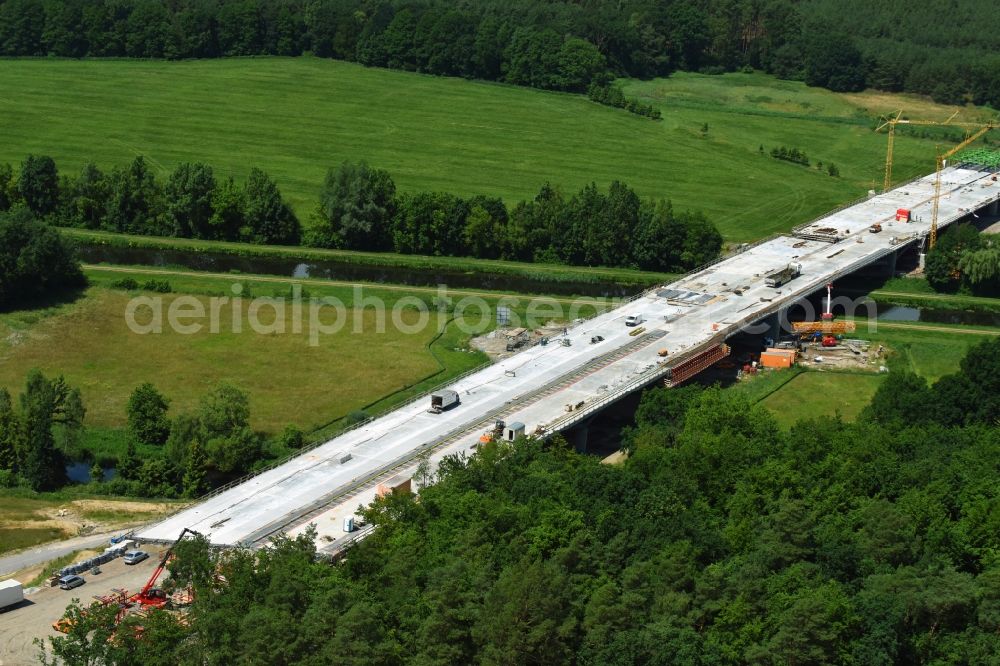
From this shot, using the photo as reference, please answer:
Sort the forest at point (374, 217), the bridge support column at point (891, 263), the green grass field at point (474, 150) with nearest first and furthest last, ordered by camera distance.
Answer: the bridge support column at point (891, 263) < the forest at point (374, 217) < the green grass field at point (474, 150)

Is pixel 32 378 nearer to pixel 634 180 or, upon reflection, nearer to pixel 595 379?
pixel 595 379

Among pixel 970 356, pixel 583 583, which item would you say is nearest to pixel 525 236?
pixel 970 356

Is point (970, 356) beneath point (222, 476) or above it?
above

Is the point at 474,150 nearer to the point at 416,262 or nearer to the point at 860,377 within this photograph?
the point at 416,262

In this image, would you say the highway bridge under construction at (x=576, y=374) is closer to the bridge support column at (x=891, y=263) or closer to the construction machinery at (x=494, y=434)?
the bridge support column at (x=891, y=263)

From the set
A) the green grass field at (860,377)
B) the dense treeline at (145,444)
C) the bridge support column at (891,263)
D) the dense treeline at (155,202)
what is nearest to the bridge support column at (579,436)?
the green grass field at (860,377)
